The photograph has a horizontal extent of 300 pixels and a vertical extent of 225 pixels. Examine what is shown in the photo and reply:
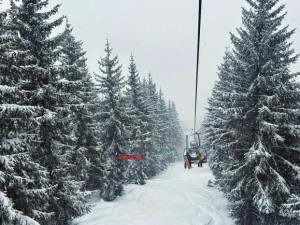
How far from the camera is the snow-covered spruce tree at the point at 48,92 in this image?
10844mm

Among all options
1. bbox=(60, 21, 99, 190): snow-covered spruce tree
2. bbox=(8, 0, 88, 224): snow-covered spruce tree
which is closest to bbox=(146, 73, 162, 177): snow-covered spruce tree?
bbox=(60, 21, 99, 190): snow-covered spruce tree

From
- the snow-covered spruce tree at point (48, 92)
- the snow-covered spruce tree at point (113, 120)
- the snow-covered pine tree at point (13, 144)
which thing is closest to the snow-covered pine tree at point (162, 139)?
the snow-covered spruce tree at point (113, 120)

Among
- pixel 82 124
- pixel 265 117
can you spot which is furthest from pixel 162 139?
pixel 265 117

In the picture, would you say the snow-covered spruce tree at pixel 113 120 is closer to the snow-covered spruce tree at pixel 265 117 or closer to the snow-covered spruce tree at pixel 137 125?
the snow-covered spruce tree at pixel 137 125

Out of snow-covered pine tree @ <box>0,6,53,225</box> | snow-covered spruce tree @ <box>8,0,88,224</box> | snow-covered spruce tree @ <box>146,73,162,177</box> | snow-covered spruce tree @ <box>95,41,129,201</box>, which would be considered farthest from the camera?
snow-covered spruce tree @ <box>146,73,162,177</box>

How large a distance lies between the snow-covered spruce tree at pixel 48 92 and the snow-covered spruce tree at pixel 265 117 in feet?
28.7

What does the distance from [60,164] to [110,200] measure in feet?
37.5

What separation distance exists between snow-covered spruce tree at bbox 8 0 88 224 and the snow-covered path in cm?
516

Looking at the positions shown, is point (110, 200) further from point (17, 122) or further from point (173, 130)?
point (173, 130)

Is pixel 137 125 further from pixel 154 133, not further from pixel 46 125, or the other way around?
pixel 46 125

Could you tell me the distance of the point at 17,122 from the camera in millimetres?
7164

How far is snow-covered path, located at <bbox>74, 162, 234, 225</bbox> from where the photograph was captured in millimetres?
15992

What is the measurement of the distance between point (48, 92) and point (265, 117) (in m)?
11.0

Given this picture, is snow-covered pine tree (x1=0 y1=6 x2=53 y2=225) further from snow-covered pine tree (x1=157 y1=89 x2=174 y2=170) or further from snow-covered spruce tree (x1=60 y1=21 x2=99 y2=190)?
snow-covered pine tree (x1=157 y1=89 x2=174 y2=170)
